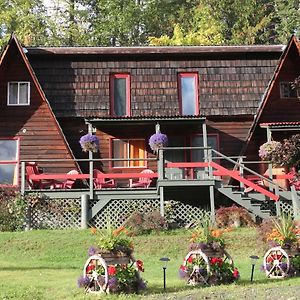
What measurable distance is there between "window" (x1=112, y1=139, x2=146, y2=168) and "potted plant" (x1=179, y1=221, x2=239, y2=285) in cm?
1145

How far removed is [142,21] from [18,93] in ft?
68.2

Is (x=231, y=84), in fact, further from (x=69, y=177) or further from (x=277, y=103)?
(x=69, y=177)

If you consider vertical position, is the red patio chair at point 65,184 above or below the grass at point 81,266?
above

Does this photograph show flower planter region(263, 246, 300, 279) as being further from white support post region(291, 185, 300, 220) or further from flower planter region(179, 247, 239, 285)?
white support post region(291, 185, 300, 220)

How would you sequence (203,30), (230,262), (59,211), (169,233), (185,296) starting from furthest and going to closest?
(203,30)
(59,211)
(169,233)
(230,262)
(185,296)

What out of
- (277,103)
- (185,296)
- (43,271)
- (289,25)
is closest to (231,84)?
(277,103)

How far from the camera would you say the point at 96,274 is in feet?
28.7

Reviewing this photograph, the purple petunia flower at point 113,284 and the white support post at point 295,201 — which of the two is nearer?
the purple petunia flower at point 113,284

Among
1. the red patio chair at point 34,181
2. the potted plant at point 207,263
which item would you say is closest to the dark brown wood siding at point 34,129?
the red patio chair at point 34,181

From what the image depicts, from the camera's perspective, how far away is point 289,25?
38.8m

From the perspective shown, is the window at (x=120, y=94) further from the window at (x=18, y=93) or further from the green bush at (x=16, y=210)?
the green bush at (x=16, y=210)

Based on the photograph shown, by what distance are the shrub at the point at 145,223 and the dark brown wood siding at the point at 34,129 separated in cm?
530

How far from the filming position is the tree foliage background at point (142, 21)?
3703 cm

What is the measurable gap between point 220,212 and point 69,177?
15.8ft
